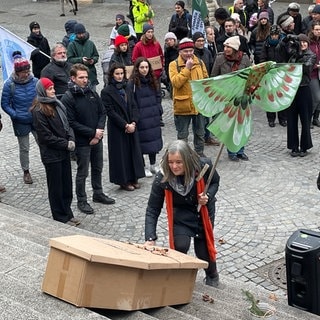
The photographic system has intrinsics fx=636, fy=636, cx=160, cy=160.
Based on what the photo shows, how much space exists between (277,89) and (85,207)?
3.45 m

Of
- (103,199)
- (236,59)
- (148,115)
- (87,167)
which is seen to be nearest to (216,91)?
(87,167)

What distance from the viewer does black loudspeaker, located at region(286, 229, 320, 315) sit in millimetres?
5031

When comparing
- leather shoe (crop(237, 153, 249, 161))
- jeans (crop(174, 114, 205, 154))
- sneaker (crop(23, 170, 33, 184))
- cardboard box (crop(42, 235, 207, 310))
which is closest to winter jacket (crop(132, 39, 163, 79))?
jeans (crop(174, 114, 205, 154))

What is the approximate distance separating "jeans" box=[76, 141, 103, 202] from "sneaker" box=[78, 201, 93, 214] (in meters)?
0.05

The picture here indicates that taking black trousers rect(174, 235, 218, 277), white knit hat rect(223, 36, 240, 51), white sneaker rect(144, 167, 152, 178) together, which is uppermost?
white knit hat rect(223, 36, 240, 51)

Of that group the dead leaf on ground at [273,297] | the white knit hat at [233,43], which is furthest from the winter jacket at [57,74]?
the dead leaf on ground at [273,297]

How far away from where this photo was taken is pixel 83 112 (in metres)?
7.49

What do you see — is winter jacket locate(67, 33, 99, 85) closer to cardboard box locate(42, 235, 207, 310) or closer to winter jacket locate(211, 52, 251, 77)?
winter jacket locate(211, 52, 251, 77)

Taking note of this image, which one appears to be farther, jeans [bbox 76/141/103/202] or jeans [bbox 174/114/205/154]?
jeans [bbox 174/114/205/154]

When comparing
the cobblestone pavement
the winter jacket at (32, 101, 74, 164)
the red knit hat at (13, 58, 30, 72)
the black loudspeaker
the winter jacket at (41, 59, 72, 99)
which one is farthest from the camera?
the winter jacket at (41, 59, 72, 99)

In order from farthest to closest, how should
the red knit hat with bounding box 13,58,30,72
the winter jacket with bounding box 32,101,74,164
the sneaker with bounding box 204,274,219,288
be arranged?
the red knit hat with bounding box 13,58,30,72, the winter jacket with bounding box 32,101,74,164, the sneaker with bounding box 204,274,219,288

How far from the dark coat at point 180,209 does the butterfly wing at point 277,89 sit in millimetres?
692

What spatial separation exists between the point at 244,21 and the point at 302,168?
19.3 ft

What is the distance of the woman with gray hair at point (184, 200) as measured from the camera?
4.93 m
